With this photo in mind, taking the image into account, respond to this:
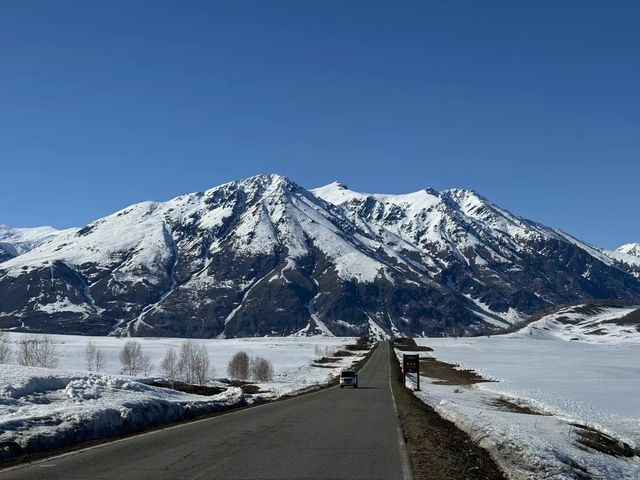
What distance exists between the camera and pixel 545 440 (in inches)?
895

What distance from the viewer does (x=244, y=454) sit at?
1800 centimetres

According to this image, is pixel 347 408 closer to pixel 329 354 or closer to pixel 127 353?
pixel 127 353

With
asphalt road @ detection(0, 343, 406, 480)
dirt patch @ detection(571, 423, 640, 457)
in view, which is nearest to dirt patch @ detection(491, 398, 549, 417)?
dirt patch @ detection(571, 423, 640, 457)

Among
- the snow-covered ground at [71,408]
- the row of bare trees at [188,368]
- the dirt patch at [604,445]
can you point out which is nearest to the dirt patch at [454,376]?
the row of bare trees at [188,368]

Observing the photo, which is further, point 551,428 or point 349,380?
point 349,380

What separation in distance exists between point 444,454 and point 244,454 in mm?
6058

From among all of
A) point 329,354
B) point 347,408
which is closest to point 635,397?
point 347,408

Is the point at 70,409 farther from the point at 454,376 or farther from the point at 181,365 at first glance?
the point at 181,365

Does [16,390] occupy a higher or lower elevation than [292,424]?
higher

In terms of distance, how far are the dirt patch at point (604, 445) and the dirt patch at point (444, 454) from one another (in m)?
4.90

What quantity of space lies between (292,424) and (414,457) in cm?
947

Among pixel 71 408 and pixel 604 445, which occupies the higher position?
pixel 71 408

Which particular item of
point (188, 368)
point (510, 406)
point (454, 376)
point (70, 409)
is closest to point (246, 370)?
point (188, 368)

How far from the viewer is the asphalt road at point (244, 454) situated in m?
15.1
